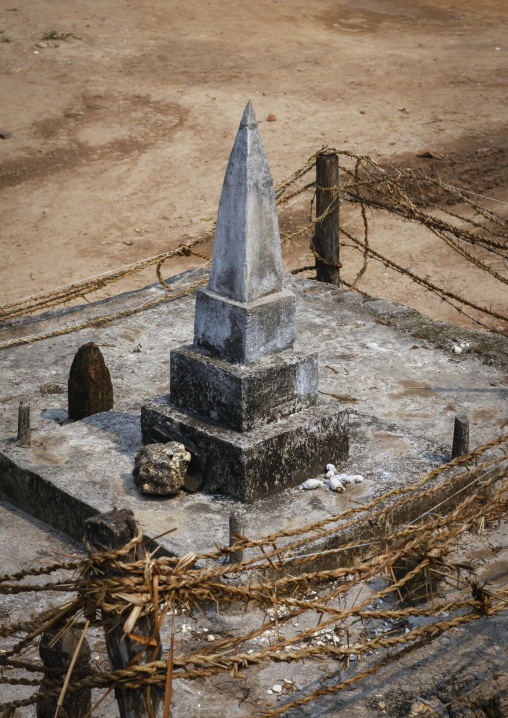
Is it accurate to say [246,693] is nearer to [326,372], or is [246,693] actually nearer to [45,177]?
[326,372]

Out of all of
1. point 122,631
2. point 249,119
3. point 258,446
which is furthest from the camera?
point 258,446

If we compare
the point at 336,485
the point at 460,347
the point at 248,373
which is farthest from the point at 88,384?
the point at 460,347

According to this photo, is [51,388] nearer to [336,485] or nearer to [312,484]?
[312,484]

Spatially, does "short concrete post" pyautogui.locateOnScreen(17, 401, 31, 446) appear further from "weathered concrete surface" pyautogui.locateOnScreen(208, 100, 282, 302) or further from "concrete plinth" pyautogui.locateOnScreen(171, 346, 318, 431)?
"weathered concrete surface" pyautogui.locateOnScreen(208, 100, 282, 302)

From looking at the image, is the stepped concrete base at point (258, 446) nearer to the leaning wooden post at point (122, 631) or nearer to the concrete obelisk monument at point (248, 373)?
the concrete obelisk monument at point (248, 373)

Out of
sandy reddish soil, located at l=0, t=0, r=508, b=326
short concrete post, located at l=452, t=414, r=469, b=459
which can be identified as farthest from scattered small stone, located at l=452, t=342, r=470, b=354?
sandy reddish soil, located at l=0, t=0, r=508, b=326

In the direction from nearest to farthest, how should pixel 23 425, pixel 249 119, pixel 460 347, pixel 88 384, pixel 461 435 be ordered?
1. pixel 249 119
2. pixel 461 435
3. pixel 23 425
4. pixel 88 384
5. pixel 460 347

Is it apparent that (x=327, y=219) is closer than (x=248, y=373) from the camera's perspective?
No
